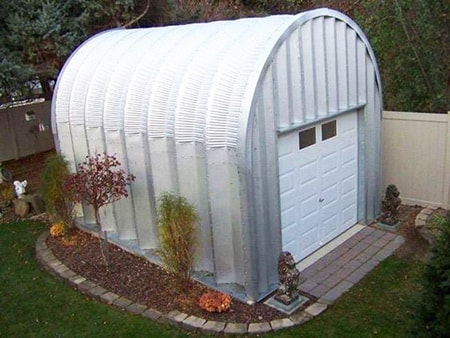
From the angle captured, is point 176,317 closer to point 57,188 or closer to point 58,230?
point 57,188

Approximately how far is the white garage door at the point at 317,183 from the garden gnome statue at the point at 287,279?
0.85m

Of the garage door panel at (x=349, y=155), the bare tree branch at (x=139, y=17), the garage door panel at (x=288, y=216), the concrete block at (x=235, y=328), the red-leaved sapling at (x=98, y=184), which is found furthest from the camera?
the bare tree branch at (x=139, y=17)

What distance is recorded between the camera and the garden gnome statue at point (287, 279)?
20.7ft

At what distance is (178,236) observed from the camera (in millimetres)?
6355

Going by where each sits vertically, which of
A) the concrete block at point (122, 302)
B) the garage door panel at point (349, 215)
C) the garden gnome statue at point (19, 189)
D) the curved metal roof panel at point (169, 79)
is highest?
the curved metal roof panel at point (169, 79)

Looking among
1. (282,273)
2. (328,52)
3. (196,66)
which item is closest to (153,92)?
(196,66)

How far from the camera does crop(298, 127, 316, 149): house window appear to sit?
7.25 metres

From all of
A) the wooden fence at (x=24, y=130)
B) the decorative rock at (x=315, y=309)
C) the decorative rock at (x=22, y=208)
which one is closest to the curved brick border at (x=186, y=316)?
the decorative rock at (x=315, y=309)

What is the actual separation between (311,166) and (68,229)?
4740 millimetres

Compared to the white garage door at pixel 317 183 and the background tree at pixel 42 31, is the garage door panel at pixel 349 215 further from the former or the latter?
the background tree at pixel 42 31

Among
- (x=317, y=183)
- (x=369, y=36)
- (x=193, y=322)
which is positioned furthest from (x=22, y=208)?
(x=369, y=36)

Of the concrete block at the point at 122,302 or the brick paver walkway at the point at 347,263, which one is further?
the brick paver walkway at the point at 347,263

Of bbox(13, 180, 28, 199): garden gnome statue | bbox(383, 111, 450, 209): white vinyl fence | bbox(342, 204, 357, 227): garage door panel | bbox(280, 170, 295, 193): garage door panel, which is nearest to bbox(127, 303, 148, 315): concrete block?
bbox(280, 170, 295, 193): garage door panel

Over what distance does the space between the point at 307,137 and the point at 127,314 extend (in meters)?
3.73
